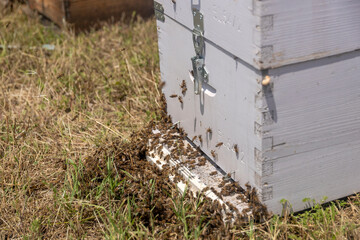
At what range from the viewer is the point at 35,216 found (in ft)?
9.47

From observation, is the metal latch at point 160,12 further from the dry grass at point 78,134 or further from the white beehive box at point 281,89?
the dry grass at point 78,134

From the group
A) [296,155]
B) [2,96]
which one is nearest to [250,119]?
[296,155]

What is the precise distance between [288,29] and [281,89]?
0.28m

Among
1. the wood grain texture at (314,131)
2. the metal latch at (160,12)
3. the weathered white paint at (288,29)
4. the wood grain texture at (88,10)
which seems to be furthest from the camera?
the wood grain texture at (88,10)

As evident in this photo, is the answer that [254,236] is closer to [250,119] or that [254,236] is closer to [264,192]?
[264,192]

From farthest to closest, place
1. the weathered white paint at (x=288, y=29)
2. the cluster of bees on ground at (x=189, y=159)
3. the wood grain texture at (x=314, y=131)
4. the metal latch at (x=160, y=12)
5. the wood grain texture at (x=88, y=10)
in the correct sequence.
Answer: the wood grain texture at (x=88, y=10)
the metal latch at (x=160, y=12)
the cluster of bees on ground at (x=189, y=159)
the wood grain texture at (x=314, y=131)
the weathered white paint at (x=288, y=29)

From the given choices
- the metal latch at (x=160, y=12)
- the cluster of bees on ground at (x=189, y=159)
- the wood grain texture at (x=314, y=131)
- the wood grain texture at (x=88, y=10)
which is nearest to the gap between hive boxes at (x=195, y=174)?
the cluster of bees on ground at (x=189, y=159)

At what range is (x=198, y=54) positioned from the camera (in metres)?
2.82

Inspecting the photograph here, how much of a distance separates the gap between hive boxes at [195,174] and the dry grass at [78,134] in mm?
100

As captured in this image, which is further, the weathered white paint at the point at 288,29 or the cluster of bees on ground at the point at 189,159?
the cluster of bees on ground at the point at 189,159

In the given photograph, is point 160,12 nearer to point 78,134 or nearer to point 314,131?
point 78,134

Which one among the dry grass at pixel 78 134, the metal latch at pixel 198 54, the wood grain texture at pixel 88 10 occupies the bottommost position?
the dry grass at pixel 78 134

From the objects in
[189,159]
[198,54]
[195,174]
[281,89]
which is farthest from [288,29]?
[189,159]

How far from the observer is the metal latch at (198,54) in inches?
106
